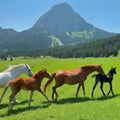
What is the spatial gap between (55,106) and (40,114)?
243 centimetres

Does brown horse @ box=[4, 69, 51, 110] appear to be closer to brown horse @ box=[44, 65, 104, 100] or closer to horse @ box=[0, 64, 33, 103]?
brown horse @ box=[44, 65, 104, 100]

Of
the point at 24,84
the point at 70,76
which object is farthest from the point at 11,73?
the point at 70,76

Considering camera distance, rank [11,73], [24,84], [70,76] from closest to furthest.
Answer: [24,84]
[70,76]
[11,73]

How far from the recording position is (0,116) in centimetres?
1569

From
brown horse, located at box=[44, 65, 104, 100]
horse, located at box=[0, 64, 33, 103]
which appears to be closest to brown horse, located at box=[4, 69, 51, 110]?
brown horse, located at box=[44, 65, 104, 100]

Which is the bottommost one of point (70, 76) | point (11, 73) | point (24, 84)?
point (24, 84)

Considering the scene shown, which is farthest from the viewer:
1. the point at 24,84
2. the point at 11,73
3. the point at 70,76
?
Answer: the point at 11,73

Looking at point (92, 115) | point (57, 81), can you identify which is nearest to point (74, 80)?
point (57, 81)

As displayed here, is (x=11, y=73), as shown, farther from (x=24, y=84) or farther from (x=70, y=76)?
(x=70, y=76)

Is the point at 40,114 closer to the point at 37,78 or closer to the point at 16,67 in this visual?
the point at 37,78

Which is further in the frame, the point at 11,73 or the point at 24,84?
the point at 11,73

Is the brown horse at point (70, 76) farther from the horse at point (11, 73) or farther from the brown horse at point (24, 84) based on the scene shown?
the horse at point (11, 73)

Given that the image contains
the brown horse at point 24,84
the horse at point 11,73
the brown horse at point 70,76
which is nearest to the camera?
the brown horse at point 24,84

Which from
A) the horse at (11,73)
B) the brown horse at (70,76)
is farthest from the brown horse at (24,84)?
the horse at (11,73)
